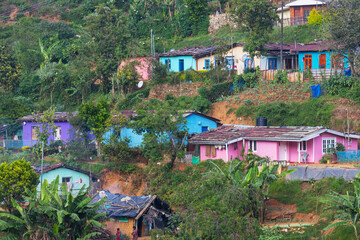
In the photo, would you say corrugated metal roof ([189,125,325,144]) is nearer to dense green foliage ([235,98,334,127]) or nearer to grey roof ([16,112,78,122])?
dense green foliage ([235,98,334,127])

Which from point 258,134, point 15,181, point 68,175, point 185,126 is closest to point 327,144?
point 258,134

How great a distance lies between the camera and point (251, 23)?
42.4 m

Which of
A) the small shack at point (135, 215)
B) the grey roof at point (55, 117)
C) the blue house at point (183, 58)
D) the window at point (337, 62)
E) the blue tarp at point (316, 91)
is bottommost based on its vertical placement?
the small shack at point (135, 215)

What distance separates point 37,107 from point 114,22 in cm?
1008

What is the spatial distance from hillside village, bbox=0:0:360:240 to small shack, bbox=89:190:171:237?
0.24ft

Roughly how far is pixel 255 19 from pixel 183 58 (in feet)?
27.1

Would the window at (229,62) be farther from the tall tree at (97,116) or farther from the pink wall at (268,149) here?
the pink wall at (268,149)

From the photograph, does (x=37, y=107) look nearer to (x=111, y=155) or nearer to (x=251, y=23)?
(x=111, y=155)

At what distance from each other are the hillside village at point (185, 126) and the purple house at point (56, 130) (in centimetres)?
12

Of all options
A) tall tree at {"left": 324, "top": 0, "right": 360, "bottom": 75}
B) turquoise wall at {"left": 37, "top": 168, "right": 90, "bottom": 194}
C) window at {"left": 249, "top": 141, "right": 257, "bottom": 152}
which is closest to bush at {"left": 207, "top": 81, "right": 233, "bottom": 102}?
tall tree at {"left": 324, "top": 0, "right": 360, "bottom": 75}

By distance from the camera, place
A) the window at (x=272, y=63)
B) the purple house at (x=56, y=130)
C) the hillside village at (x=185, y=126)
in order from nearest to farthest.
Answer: the hillside village at (x=185, y=126), the purple house at (x=56, y=130), the window at (x=272, y=63)

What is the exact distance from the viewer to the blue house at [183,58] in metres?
46.6

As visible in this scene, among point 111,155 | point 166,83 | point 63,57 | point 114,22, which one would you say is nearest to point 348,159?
point 111,155

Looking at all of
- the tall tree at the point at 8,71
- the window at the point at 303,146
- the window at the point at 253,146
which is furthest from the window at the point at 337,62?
the tall tree at the point at 8,71
